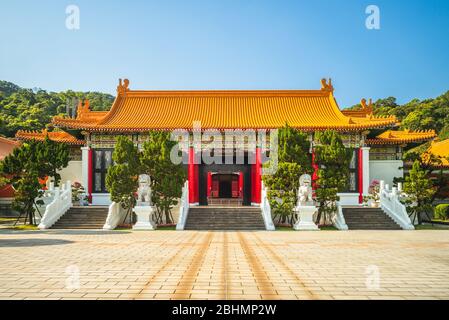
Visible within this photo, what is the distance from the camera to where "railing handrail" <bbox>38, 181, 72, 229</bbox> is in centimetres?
1764

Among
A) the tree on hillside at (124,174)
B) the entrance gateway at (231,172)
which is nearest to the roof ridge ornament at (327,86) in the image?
the entrance gateway at (231,172)

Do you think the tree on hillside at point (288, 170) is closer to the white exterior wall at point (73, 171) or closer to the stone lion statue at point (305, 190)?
the stone lion statue at point (305, 190)

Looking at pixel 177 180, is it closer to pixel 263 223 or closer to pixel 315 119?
pixel 263 223

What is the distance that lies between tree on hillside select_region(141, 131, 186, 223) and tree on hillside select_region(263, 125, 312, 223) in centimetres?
389

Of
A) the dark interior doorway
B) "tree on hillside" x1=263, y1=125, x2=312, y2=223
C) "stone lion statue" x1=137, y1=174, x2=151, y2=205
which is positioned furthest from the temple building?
the dark interior doorway

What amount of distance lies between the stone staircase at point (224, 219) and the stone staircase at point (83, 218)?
403 cm

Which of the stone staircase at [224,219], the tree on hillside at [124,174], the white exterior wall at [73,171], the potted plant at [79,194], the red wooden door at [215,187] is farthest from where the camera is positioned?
the red wooden door at [215,187]

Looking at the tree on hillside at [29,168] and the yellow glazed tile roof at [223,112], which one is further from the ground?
the yellow glazed tile roof at [223,112]

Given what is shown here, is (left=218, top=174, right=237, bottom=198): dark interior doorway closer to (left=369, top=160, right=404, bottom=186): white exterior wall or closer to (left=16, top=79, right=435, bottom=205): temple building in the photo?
(left=16, top=79, right=435, bottom=205): temple building

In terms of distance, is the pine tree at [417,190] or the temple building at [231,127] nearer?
the pine tree at [417,190]

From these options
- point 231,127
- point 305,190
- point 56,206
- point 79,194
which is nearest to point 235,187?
point 231,127

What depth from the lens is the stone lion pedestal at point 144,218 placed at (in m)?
17.5

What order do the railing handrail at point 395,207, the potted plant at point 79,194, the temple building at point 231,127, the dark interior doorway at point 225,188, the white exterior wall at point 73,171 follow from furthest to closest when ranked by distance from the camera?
1. the dark interior doorway at point 225,188
2. the white exterior wall at point 73,171
3. the temple building at point 231,127
4. the potted plant at point 79,194
5. the railing handrail at point 395,207
